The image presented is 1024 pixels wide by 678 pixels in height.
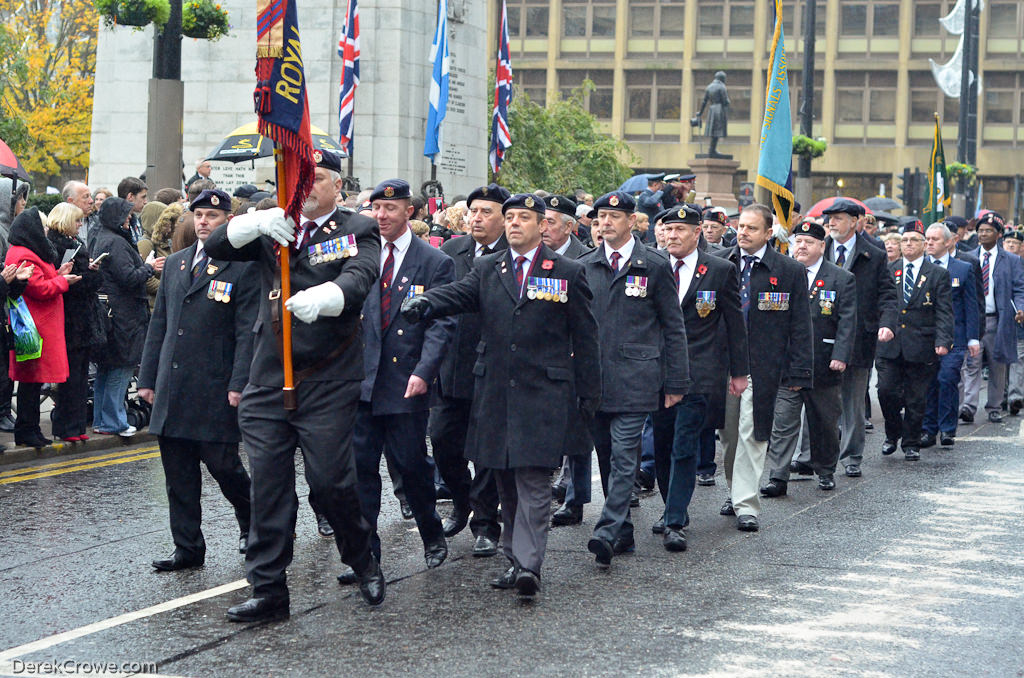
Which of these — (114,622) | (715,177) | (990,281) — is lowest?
(114,622)

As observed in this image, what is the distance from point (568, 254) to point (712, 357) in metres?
1.71

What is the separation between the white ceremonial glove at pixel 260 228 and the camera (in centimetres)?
641

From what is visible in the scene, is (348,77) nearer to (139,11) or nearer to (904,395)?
(139,11)

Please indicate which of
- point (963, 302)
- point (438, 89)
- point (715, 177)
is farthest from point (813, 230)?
point (715, 177)

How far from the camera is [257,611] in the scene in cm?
645

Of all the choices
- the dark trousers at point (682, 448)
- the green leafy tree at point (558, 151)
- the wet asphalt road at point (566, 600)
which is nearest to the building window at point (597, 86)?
the green leafy tree at point (558, 151)

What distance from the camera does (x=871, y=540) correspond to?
8.77 metres

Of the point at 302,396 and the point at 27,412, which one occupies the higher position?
the point at 302,396

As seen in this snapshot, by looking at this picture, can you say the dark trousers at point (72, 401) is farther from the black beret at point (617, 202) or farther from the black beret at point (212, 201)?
the black beret at point (617, 202)

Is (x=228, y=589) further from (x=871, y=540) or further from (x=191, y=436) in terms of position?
(x=871, y=540)

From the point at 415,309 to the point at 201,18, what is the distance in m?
10.4

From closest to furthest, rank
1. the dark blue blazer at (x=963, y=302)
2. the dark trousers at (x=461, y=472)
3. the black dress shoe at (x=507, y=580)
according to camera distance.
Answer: the black dress shoe at (x=507, y=580)
the dark trousers at (x=461, y=472)
the dark blue blazer at (x=963, y=302)

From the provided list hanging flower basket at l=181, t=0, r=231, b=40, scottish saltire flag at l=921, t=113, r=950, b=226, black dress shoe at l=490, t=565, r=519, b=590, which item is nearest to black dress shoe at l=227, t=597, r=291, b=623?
black dress shoe at l=490, t=565, r=519, b=590

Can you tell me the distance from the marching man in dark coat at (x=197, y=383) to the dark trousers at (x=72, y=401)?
13.2ft
